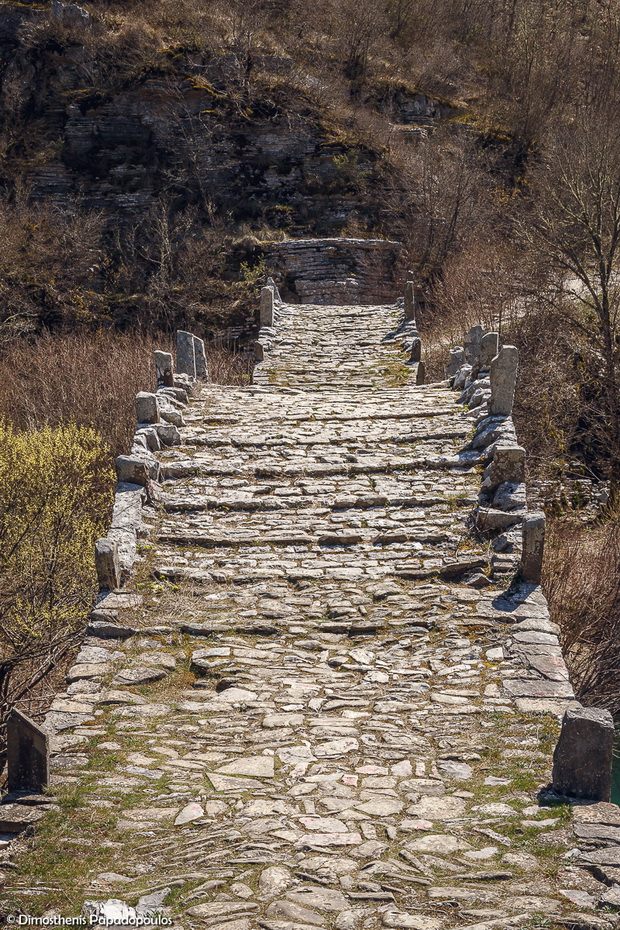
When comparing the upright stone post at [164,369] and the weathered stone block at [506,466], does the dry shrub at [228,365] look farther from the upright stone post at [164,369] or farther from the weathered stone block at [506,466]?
the weathered stone block at [506,466]

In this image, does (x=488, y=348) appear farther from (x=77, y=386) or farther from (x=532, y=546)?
(x=77, y=386)

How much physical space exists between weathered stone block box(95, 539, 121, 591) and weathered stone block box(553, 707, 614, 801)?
4.49 m

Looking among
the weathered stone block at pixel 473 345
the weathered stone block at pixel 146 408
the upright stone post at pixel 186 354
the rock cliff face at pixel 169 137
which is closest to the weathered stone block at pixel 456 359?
the weathered stone block at pixel 473 345

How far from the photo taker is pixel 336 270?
2427 cm

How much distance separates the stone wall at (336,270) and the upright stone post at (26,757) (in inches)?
791

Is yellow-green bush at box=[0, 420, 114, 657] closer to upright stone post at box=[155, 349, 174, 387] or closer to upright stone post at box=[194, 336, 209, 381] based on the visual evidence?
upright stone post at box=[155, 349, 174, 387]

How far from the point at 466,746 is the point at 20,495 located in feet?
29.9

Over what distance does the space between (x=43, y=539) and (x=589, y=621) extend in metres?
7.46

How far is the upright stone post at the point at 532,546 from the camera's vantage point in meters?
7.22

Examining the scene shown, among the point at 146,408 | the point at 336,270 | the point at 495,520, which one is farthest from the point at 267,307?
the point at 495,520

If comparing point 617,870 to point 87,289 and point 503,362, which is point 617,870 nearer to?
point 503,362

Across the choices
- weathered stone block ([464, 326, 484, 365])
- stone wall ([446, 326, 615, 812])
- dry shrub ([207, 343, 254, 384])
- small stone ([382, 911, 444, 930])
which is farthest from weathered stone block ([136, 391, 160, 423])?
small stone ([382, 911, 444, 930])

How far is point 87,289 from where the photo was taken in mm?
24078

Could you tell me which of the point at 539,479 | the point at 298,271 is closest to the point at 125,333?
the point at 298,271
